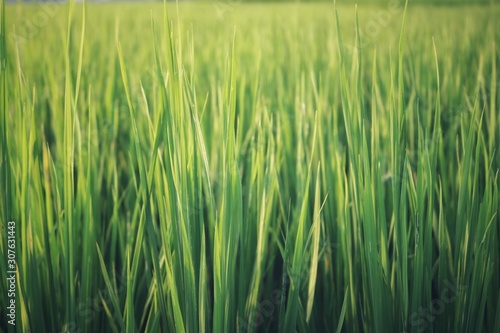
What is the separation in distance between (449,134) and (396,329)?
0.54 m

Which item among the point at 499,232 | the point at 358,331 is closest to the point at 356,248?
the point at 358,331

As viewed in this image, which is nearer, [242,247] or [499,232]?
[242,247]

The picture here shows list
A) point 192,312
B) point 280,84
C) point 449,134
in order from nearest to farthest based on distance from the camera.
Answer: point 192,312, point 449,134, point 280,84

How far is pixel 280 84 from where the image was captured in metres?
1.04

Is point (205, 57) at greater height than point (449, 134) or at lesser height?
greater

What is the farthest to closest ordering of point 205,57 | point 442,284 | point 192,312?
point 205,57, point 442,284, point 192,312

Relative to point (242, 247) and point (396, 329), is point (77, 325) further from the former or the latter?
point (396, 329)

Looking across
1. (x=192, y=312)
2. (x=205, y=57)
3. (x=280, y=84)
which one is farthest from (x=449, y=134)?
(x=205, y=57)

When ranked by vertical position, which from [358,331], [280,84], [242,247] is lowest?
[358,331]

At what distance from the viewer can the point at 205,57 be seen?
1500 millimetres

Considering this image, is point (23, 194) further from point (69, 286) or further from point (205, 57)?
point (205, 57)

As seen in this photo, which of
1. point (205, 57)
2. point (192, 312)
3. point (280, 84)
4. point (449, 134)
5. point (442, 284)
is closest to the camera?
point (192, 312)

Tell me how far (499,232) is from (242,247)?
464mm

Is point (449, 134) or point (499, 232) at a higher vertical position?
point (449, 134)
